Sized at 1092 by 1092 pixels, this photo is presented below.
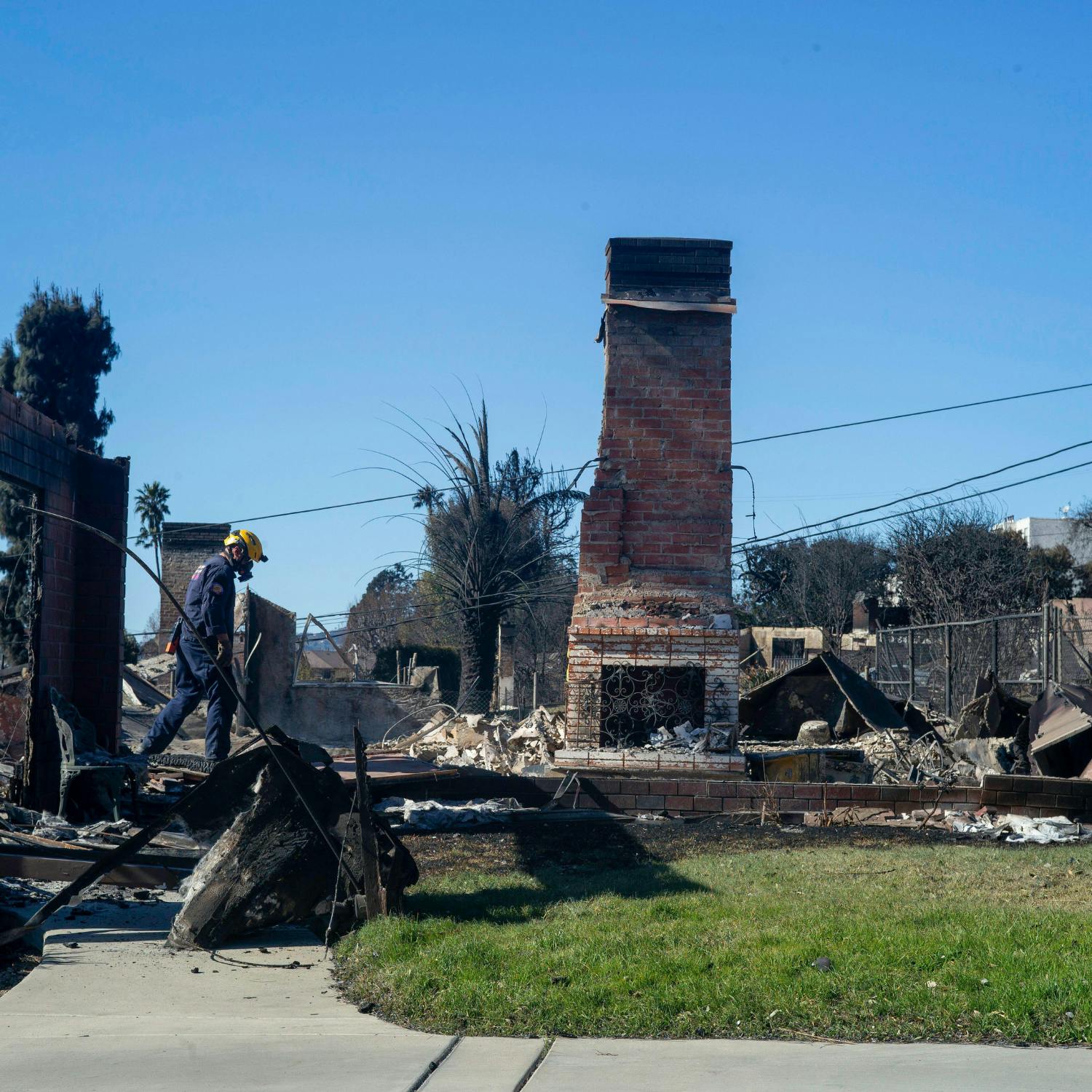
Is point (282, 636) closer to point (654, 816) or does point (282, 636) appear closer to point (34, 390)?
point (654, 816)

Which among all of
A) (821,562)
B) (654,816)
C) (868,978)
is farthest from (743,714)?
(821,562)

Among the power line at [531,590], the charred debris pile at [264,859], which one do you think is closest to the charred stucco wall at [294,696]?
the power line at [531,590]

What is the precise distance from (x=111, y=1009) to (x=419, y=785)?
4.56m

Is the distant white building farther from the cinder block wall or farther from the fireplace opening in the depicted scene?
the fireplace opening

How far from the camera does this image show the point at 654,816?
8.48 m

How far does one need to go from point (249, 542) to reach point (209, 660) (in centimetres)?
125

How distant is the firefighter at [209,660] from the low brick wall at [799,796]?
1.48 metres

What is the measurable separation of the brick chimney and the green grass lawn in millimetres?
3416

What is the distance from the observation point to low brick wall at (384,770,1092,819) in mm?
8594

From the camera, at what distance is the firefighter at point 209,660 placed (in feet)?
28.9

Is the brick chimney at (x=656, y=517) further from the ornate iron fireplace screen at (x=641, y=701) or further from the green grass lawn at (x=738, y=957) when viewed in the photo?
the green grass lawn at (x=738, y=957)

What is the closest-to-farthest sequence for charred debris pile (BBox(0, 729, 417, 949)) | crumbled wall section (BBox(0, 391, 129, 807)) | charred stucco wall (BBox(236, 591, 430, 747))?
Answer: charred debris pile (BBox(0, 729, 417, 949)), crumbled wall section (BBox(0, 391, 129, 807)), charred stucco wall (BBox(236, 591, 430, 747))

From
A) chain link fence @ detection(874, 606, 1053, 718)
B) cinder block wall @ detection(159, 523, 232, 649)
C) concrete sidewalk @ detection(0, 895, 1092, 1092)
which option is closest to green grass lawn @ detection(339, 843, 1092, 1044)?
concrete sidewalk @ detection(0, 895, 1092, 1092)

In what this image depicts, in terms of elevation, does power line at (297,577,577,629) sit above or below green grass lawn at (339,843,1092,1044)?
above
